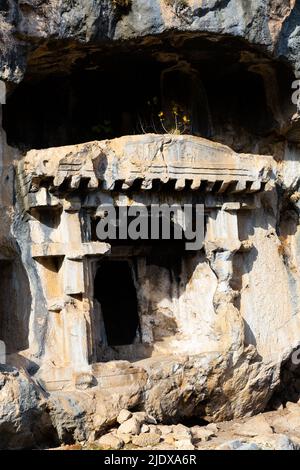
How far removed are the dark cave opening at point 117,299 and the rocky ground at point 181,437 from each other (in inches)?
72.3

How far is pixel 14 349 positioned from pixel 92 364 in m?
1.10

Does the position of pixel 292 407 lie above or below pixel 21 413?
below

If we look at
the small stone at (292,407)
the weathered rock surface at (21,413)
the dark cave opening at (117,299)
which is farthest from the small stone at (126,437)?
the small stone at (292,407)

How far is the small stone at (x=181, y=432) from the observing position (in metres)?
11.8

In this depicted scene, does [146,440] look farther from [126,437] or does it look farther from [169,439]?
[169,439]

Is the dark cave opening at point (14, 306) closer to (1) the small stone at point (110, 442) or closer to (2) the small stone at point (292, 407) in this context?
(1) the small stone at point (110, 442)

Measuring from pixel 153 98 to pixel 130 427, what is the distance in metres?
4.98

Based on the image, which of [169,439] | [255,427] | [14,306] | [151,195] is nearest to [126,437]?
[169,439]

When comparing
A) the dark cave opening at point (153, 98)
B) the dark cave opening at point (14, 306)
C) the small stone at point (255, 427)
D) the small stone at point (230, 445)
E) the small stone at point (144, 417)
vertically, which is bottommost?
the small stone at point (255, 427)

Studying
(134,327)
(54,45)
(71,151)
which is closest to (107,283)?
(134,327)

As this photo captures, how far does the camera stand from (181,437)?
1184 cm

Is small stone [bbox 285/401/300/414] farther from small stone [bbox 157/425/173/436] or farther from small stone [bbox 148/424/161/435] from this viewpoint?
small stone [bbox 148/424/161/435]

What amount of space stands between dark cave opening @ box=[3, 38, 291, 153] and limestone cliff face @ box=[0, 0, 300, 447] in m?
0.02

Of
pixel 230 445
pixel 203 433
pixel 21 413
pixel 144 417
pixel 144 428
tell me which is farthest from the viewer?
Answer: pixel 203 433
